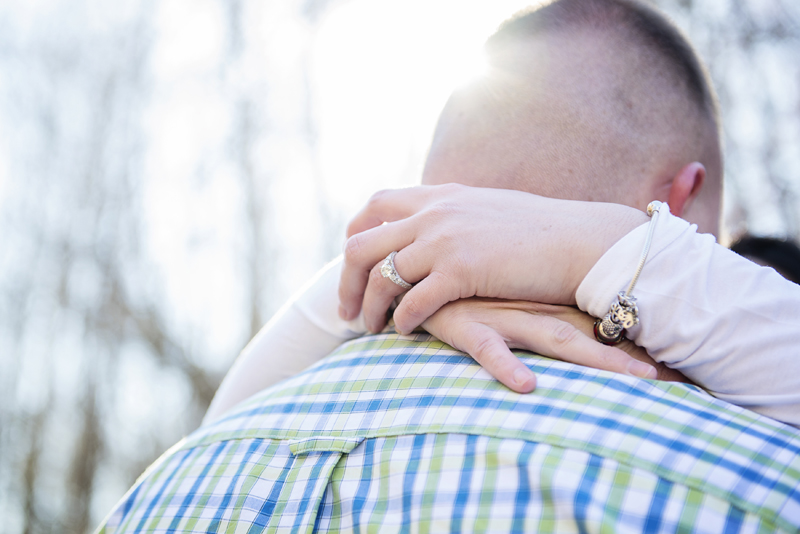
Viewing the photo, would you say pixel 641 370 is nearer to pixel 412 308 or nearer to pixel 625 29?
pixel 412 308

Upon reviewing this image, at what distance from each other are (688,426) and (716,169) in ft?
3.64

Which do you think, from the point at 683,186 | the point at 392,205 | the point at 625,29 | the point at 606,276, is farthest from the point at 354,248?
the point at 625,29

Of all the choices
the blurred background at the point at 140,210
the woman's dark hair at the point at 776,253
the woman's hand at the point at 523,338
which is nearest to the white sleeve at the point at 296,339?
the woman's hand at the point at 523,338

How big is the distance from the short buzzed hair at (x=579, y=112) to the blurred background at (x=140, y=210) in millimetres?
6260

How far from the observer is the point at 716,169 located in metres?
1.64

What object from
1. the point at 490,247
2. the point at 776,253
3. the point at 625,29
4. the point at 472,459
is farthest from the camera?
the point at 776,253

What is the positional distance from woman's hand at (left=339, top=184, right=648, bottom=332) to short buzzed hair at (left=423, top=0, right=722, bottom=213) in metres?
0.18

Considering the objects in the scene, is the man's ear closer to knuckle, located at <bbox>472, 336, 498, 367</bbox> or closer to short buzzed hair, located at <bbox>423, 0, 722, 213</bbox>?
short buzzed hair, located at <bbox>423, 0, 722, 213</bbox>

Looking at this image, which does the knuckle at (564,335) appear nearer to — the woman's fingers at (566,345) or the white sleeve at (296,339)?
the woman's fingers at (566,345)

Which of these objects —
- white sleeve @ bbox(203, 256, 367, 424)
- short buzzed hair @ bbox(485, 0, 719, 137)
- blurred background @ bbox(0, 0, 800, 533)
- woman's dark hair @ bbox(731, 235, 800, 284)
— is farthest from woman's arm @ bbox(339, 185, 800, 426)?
blurred background @ bbox(0, 0, 800, 533)

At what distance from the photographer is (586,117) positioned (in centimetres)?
135

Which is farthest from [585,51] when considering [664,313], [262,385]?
[262,385]

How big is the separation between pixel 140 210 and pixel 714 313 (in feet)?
28.8

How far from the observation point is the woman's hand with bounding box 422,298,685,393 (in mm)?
944
